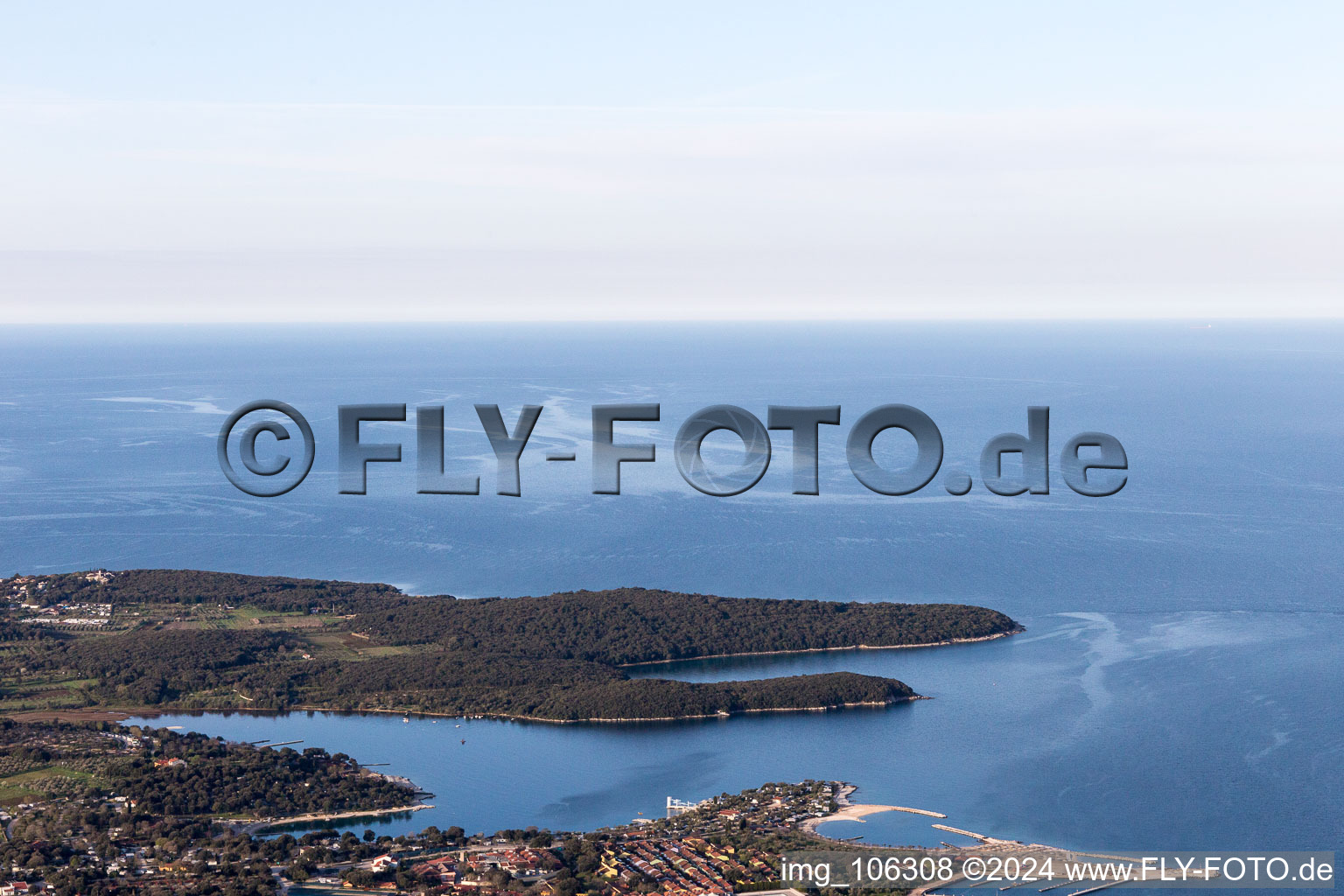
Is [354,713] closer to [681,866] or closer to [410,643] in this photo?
[410,643]

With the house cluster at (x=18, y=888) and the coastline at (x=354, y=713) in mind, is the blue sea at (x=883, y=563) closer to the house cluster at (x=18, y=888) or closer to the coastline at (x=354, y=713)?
the coastline at (x=354, y=713)

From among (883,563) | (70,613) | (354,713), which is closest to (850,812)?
(354,713)

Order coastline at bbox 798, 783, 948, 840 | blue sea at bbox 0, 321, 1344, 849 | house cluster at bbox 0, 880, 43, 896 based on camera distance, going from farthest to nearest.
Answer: blue sea at bbox 0, 321, 1344, 849
coastline at bbox 798, 783, 948, 840
house cluster at bbox 0, 880, 43, 896

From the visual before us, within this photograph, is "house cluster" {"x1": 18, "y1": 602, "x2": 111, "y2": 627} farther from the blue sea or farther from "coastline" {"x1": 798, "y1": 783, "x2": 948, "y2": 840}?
"coastline" {"x1": 798, "y1": 783, "x2": 948, "y2": 840}

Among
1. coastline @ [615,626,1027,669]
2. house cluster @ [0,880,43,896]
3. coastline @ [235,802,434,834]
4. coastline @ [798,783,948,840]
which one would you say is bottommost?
coastline @ [235,802,434,834]

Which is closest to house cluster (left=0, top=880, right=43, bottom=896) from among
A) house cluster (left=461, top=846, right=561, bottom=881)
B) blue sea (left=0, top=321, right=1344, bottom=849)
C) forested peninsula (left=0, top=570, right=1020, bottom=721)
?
blue sea (left=0, top=321, right=1344, bottom=849)

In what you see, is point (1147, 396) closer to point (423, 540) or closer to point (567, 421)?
point (567, 421)
